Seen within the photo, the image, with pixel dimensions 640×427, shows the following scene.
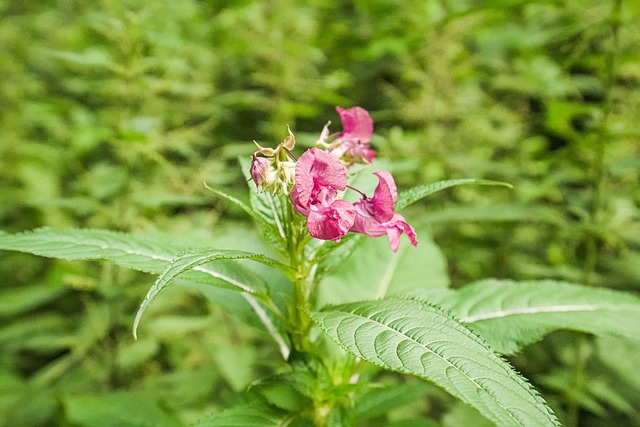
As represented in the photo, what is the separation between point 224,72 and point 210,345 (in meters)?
3.11

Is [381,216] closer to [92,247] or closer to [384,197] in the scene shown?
[384,197]

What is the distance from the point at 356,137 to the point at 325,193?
10.4 inches

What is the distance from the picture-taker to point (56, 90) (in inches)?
211

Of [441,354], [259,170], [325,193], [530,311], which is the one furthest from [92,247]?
[530,311]

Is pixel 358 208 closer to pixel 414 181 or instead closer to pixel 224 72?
pixel 414 181

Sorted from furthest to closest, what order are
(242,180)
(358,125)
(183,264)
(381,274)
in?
(242,180)
(381,274)
(358,125)
(183,264)

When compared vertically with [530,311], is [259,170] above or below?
above

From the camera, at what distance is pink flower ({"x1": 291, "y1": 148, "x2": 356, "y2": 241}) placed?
2.79 ft

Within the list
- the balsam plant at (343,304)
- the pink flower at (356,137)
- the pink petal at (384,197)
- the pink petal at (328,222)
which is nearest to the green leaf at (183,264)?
the balsam plant at (343,304)

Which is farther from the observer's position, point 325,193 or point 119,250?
point 119,250

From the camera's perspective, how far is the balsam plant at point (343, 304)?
0.72 m

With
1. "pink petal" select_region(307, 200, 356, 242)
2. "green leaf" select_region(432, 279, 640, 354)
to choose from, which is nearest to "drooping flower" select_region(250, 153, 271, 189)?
"pink petal" select_region(307, 200, 356, 242)

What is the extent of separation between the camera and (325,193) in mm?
882

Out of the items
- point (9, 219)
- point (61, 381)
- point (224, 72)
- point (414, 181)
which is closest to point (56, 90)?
point (224, 72)
